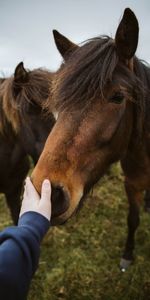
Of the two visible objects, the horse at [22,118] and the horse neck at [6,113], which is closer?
the horse at [22,118]

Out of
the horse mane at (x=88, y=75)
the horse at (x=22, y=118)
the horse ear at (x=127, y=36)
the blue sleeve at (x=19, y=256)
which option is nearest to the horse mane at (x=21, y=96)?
the horse at (x=22, y=118)

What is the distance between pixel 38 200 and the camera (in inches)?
61.9

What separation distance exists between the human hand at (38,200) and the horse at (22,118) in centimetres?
168

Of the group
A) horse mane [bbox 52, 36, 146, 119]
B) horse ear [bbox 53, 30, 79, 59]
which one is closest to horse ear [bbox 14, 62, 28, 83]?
horse ear [bbox 53, 30, 79, 59]

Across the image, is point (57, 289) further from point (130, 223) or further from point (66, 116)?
point (66, 116)

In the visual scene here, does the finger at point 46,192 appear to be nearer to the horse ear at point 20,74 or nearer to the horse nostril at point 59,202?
the horse nostril at point 59,202

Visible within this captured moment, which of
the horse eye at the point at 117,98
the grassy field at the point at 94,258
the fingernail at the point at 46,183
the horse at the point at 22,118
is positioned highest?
the fingernail at the point at 46,183

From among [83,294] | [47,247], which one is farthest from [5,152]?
[83,294]

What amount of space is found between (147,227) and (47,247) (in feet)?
4.66

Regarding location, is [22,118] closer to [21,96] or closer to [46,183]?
[21,96]

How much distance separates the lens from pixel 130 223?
13.1ft

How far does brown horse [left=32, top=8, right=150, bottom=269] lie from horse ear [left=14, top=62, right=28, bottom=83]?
88 centimetres

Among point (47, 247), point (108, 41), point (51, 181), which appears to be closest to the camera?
point (51, 181)

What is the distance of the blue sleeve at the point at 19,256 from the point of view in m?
1.29
